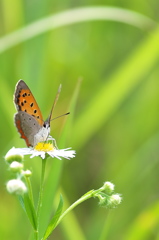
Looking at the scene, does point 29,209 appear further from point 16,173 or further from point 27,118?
point 27,118

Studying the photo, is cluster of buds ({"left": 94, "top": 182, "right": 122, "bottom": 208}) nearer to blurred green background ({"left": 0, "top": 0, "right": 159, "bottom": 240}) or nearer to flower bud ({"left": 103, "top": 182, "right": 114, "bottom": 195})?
flower bud ({"left": 103, "top": 182, "right": 114, "bottom": 195})

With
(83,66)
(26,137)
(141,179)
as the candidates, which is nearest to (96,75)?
(83,66)

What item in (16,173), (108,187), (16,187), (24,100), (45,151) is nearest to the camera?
(16,187)

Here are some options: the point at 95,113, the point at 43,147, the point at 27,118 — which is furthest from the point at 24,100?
the point at 95,113

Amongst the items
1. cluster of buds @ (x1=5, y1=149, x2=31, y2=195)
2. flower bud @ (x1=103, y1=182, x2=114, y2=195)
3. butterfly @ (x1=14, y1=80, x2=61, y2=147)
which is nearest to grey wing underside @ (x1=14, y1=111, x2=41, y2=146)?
butterfly @ (x1=14, y1=80, x2=61, y2=147)

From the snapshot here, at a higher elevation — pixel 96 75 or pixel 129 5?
pixel 129 5

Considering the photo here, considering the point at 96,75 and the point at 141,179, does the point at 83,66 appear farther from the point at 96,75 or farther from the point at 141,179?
the point at 141,179
